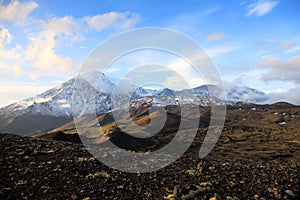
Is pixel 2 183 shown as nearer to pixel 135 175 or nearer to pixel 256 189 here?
pixel 135 175

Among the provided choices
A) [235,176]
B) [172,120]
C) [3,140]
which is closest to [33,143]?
[3,140]

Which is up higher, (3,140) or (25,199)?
(3,140)

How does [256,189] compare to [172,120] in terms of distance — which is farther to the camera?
[172,120]

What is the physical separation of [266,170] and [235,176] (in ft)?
10.8

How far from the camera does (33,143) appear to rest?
28344 millimetres

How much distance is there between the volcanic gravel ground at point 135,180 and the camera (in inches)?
643

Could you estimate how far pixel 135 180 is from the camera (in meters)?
18.8

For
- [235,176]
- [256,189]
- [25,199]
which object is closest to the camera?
[25,199]

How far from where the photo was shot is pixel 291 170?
2092cm

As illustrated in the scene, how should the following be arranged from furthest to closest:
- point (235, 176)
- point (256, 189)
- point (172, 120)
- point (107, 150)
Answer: point (172, 120) < point (107, 150) < point (235, 176) < point (256, 189)

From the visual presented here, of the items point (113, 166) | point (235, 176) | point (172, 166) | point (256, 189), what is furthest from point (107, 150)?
point (256, 189)

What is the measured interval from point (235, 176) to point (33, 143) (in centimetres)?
1934

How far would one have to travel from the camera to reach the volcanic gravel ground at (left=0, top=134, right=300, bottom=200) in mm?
16328

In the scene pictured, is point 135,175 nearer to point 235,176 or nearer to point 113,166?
point 113,166
